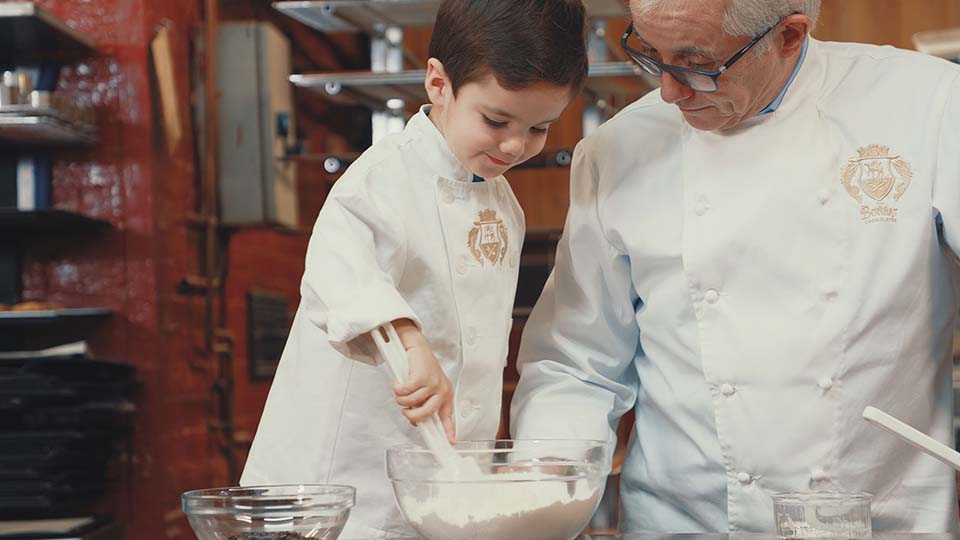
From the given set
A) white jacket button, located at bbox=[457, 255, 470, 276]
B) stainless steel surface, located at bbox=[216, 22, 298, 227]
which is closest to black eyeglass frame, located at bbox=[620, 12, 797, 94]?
white jacket button, located at bbox=[457, 255, 470, 276]

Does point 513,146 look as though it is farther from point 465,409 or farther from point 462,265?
point 465,409

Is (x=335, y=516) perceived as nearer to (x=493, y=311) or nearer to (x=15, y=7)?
(x=493, y=311)

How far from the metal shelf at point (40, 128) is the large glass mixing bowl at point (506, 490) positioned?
2.12 m

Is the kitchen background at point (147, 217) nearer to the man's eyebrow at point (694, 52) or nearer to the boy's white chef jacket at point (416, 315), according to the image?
the boy's white chef jacket at point (416, 315)

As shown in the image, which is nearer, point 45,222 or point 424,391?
point 424,391

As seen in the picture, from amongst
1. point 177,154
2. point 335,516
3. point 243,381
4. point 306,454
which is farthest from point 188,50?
point 335,516

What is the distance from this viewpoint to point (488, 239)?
61.9 inches

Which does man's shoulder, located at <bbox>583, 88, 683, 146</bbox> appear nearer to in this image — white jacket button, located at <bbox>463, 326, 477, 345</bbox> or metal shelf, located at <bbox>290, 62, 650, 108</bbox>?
white jacket button, located at <bbox>463, 326, 477, 345</bbox>

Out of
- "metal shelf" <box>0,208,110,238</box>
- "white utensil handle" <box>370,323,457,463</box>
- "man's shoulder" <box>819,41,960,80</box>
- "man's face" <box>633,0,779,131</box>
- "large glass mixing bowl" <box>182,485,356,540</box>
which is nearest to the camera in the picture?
"large glass mixing bowl" <box>182,485,356,540</box>

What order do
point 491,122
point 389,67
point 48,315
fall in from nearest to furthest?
point 491,122, point 48,315, point 389,67

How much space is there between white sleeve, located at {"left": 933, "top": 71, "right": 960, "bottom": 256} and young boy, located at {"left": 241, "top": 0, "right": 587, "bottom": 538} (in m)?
0.46

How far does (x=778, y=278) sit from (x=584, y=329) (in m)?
0.29

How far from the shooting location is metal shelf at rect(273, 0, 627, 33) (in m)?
2.94

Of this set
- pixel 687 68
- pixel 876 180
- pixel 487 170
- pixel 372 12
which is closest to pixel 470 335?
pixel 487 170
